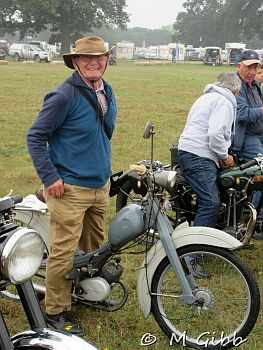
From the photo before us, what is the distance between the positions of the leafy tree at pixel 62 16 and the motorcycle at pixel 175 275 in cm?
6043

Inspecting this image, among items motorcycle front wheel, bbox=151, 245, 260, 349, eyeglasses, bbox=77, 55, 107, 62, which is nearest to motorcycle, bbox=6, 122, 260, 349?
motorcycle front wheel, bbox=151, 245, 260, 349

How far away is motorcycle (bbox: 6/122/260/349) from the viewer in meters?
3.33

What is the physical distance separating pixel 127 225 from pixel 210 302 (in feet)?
2.45

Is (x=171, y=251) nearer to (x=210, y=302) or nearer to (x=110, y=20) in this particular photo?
(x=210, y=302)

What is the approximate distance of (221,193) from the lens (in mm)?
4742

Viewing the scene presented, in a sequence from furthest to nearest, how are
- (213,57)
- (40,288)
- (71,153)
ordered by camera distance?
1. (213,57)
2. (40,288)
3. (71,153)

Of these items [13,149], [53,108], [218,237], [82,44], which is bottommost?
[13,149]

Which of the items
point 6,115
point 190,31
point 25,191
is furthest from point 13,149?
point 190,31

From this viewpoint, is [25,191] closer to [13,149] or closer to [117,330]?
[13,149]

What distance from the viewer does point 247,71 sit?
5312mm

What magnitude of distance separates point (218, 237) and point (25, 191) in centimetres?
441

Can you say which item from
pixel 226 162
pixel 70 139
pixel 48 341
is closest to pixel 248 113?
pixel 226 162

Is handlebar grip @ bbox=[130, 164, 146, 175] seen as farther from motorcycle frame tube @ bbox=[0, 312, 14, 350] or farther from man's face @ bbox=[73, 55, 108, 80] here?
motorcycle frame tube @ bbox=[0, 312, 14, 350]

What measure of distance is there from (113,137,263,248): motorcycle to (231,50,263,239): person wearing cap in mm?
658
